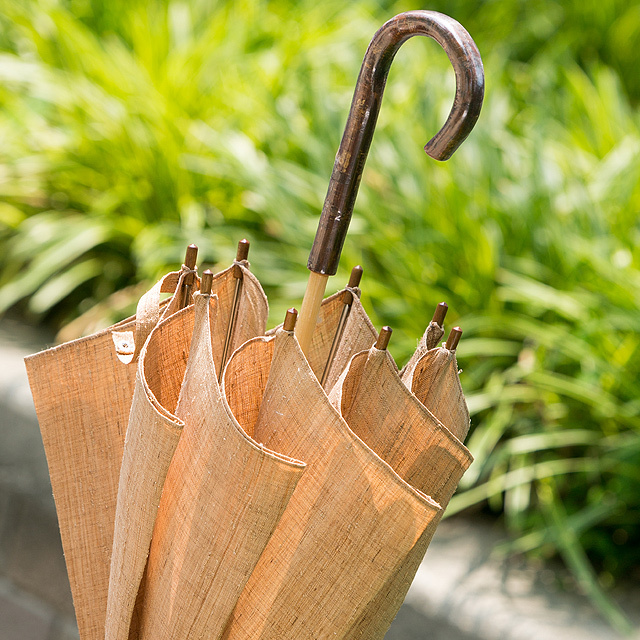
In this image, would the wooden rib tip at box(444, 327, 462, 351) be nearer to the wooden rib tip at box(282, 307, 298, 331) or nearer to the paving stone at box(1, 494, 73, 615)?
the wooden rib tip at box(282, 307, 298, 331)

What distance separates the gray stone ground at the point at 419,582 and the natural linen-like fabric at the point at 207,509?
2.33 feet

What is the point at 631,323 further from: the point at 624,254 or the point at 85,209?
the point at 85,209

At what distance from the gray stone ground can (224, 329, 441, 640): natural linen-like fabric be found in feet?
2.30

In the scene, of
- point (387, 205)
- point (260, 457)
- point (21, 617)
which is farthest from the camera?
point (387, 205)

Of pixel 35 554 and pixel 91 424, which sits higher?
pixel 91 424

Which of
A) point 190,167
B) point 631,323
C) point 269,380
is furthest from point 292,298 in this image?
point 269,380

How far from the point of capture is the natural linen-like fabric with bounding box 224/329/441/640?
1.10 feet

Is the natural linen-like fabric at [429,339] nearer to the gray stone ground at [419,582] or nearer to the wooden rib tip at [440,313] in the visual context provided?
the wooden rib tip at [440,313]

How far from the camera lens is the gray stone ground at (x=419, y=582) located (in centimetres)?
100

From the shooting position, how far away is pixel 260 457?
324 millimetres

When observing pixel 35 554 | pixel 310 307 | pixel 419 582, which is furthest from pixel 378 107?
pixel 35 554

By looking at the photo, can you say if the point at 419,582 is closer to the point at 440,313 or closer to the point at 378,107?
the point at 440,313

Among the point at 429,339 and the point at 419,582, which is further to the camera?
the point at 419,582

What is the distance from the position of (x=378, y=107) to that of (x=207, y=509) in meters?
0.22
